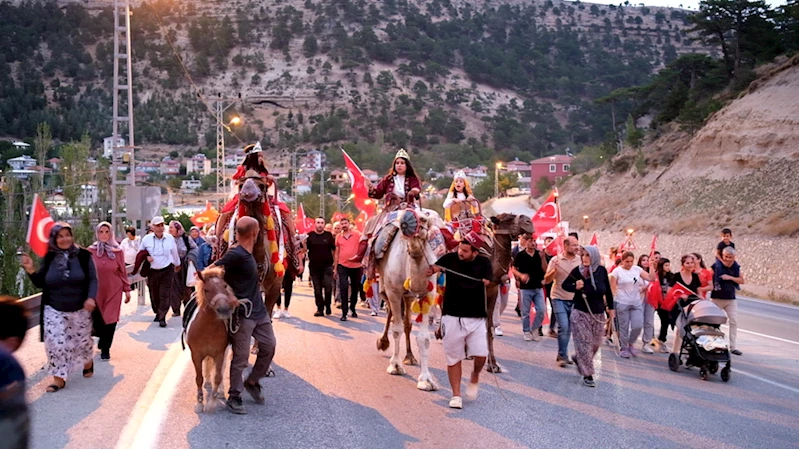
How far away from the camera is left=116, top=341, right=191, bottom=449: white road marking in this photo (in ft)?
23.7

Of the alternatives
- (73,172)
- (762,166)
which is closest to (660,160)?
(762,166)

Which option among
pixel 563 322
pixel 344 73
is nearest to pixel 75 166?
pixel 563 322

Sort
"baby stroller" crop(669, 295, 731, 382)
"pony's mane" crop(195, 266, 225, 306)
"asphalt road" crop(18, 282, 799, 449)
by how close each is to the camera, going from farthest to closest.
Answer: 1. "baby stroller" crop(669, 295, 731, 382)
2. "pony's mane" crop(195, 266, 225, 306)
3. "asphalt road" crop(18, 282, 799, 449)

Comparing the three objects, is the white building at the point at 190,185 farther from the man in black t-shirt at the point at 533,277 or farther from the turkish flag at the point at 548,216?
the man in black t-shirt at the point at 533,277

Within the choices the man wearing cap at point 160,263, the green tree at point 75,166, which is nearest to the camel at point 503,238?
the man wearing cap at point 160,263

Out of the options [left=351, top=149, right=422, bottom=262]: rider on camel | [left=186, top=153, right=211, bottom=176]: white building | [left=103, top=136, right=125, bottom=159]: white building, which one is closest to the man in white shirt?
[left=351, top=149, right=422, bottom=262]: rider on camel

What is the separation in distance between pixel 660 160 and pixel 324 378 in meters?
49.1

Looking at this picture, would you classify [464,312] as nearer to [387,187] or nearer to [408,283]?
[408,283]

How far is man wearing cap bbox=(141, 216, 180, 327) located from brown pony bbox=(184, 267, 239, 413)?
6.63 metres

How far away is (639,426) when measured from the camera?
320 inches

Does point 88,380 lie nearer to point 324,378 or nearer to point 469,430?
point 324,378

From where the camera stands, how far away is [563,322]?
11.8m

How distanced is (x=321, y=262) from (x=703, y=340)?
339 inches

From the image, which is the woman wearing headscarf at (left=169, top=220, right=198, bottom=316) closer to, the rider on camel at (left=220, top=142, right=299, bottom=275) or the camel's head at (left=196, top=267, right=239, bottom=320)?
the rider on camel at (left=220, top=142, right=299, bottom=275)
